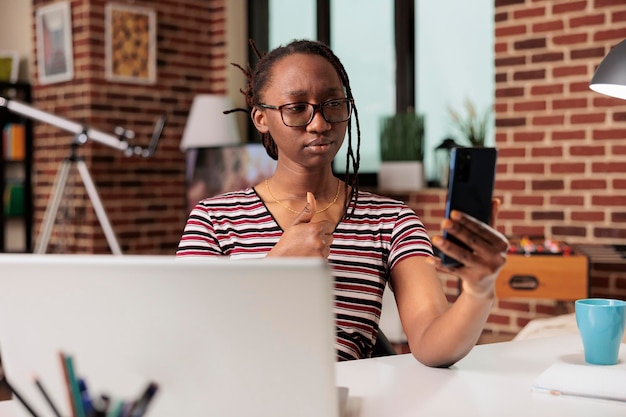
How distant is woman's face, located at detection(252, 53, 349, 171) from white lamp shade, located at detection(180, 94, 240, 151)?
2.91m

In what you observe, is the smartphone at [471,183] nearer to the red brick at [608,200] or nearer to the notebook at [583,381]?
the notebook at [583,381]

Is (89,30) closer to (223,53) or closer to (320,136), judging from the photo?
(223,53)

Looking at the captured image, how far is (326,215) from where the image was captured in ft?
4.95

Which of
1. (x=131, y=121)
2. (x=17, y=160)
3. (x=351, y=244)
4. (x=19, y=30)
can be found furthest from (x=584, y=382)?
(x=19, y=30)

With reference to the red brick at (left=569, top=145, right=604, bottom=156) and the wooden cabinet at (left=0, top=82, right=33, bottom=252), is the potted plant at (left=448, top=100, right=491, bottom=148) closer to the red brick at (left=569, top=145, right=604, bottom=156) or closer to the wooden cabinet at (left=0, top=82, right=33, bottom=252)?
the red brick at (left=569, top=145, right=604, bottom=156)

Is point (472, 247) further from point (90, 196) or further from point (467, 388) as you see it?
point (90, 196)

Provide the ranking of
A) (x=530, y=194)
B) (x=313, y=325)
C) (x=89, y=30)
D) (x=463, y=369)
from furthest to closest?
(x=89, y=30) → (x=530, y=194) → (x=463, y=369) → (x=313, y=325)

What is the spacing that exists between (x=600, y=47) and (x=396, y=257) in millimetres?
2106

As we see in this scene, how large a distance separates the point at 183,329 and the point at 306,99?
79 centimetres

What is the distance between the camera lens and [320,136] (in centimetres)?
139

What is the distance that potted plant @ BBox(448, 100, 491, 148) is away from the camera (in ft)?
11.8

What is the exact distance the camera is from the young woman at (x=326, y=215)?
4.55 ft

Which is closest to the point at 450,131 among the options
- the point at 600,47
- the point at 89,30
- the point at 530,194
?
the point at 530,194

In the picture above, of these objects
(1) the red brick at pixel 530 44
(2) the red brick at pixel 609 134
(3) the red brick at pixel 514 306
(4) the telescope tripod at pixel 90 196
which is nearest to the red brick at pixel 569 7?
(1) the red brick at pixel 530 44
